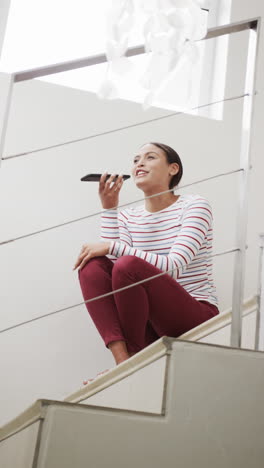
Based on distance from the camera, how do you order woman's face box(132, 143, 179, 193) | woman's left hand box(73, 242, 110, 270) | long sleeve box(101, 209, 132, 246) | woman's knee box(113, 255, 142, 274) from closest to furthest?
woman's knee box(113, 255, 142, 274) → woman's left hand box(73, 242, 110, 270) → long sleeve box(101, 209, 132, 246) → woman's face box(132, 143, 179, 193)

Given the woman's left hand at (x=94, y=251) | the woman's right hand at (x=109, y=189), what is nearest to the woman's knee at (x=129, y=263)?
the woman's left hand at (x=94, y=251)

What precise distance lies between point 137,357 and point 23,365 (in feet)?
3.18

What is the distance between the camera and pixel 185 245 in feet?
5.24

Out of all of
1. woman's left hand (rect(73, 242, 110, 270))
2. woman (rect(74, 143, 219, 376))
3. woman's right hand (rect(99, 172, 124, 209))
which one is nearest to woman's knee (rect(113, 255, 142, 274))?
woman (rect(74, 143, 219, 376))

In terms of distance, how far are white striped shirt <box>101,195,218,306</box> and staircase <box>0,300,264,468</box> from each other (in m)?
0.49

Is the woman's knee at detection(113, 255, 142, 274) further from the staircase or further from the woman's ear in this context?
the woman's ear

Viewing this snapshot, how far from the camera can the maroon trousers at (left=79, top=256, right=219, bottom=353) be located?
1.49m

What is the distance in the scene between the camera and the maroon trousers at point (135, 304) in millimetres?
1488

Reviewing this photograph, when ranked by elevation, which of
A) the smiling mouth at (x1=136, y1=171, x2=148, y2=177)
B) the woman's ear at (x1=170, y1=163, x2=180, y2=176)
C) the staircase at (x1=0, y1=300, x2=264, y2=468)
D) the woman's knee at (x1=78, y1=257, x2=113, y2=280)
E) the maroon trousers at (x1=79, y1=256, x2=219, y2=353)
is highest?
the woman's ear at (x1=170, y1=163, x2=180, y2=176)

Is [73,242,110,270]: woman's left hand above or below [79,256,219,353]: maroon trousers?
above

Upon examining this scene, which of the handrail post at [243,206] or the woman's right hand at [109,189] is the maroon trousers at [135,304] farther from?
the handrail post at [243,206]

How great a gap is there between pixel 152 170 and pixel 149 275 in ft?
1.94

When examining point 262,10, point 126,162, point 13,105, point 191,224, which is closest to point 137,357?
point 191,224

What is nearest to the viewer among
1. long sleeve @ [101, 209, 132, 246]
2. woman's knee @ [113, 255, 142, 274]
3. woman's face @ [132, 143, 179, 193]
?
woman's knee @ [113, 255, 142, 274]
